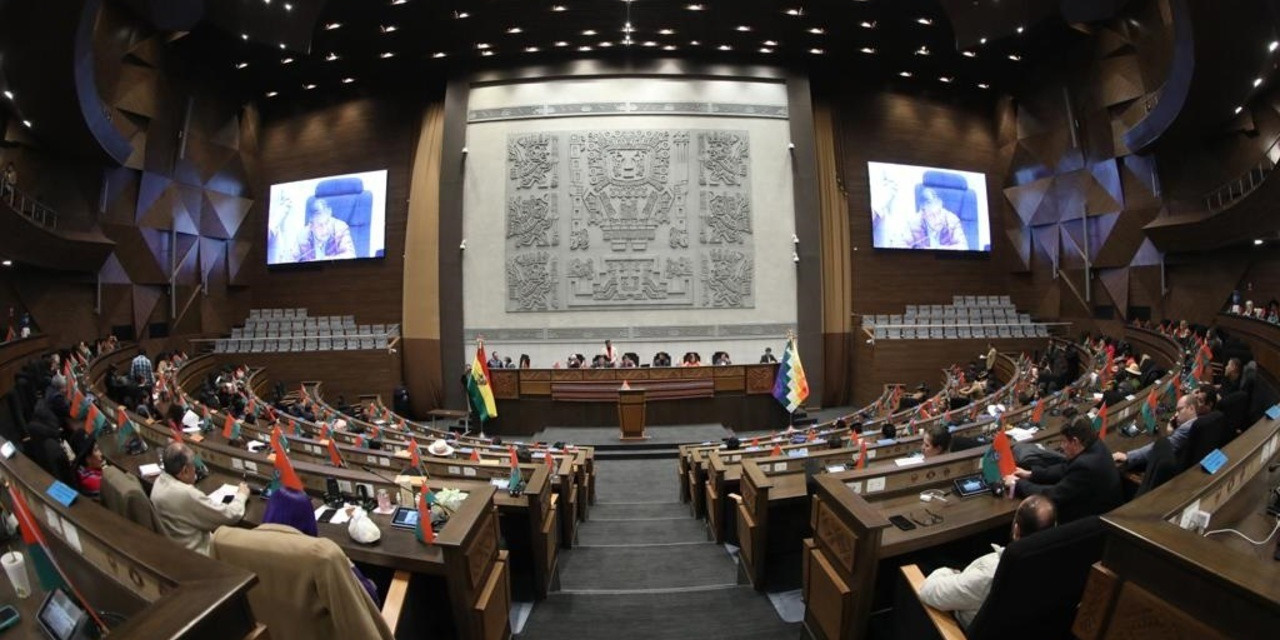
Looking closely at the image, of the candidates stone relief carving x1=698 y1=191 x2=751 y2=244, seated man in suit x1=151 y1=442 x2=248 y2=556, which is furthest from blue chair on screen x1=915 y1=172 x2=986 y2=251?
seated man in suit x1=151 y1=442 x2=248 y2=556

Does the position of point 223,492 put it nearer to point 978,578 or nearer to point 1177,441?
point 978,578

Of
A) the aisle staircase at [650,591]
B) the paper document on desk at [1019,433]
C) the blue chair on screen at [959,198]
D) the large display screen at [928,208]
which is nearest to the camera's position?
the aisle staircase at [650,591]

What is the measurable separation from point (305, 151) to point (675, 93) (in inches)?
392

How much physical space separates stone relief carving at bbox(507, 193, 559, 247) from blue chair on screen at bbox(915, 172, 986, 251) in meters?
9.74

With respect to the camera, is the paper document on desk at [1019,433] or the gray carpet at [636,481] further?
the gray carpet at [636,481]

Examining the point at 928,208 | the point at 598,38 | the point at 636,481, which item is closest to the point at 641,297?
the point at 598,38

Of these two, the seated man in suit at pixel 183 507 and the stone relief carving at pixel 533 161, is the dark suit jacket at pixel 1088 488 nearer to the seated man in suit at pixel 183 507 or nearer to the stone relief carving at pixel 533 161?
the seated man in suit at pixel 183 507

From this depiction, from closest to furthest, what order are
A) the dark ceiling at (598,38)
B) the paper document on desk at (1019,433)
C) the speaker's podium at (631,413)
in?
the paper document on desk at (1019,433) < the speaker's podium at (631,413) < the dark ceiling at (598,38)

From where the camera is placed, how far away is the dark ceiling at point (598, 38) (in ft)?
37.7

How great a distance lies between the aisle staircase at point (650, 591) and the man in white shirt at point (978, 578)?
1187mm

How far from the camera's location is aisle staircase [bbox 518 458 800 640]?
127 inches

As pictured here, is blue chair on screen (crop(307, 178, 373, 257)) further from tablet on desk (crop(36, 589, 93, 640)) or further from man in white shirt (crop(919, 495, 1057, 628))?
man in white shirt (crop(919, 495, 1057, 628))

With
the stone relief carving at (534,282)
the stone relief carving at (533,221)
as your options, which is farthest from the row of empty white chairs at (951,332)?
the stone relief carving at (533,221)

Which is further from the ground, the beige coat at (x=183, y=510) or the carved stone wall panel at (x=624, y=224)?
the carved stone wall panel at (x=624, y=224)
